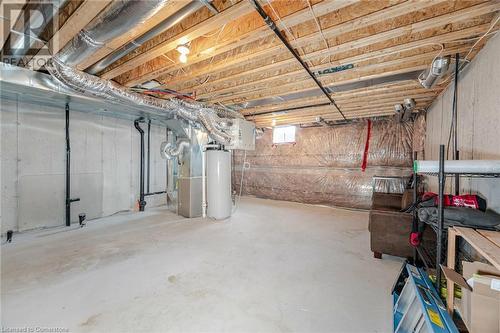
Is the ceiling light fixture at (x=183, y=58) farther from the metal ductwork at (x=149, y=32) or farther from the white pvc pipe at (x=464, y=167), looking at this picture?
the white pvc pipe at (x=464, y=167)

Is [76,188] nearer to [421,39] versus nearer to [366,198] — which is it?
[421,39]

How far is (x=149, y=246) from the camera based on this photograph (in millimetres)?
2822

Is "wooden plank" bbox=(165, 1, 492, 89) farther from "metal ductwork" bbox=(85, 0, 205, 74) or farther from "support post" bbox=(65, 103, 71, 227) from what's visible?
"support post" bbox=(65, 103, 71, 227)

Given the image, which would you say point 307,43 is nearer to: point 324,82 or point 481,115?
point 324,82

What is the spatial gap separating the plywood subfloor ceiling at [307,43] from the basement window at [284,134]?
2786 mm

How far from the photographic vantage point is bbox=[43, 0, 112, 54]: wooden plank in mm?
1435

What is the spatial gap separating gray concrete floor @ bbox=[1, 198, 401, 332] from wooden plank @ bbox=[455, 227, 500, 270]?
0.83 meters

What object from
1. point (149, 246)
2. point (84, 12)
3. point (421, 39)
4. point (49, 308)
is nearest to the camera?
point (84, 12)

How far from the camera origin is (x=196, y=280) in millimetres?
2033

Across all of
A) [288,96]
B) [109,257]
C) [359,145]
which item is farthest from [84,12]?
[359,145]

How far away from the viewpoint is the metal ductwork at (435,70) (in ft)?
6.40

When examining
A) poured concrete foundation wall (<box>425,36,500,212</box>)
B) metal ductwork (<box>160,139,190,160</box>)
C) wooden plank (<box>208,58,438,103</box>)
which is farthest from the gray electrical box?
poured concrete foundation wall (<box>425,36,500,212</box>)

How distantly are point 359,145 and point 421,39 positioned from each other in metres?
3.60

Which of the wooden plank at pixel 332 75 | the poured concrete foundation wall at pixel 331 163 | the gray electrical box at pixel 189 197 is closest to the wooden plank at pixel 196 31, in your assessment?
the wooden plank at pixel 332 75
